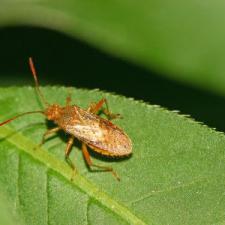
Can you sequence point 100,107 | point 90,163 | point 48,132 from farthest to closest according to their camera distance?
point 48,132, point 100,107, point 90,163

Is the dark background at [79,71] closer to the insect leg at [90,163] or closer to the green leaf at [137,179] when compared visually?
the insect leg at [90,163]

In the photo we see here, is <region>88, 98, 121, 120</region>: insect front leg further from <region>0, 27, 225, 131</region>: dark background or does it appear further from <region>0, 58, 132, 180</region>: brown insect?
<region>0, 27, 225, 131</region>: dark background

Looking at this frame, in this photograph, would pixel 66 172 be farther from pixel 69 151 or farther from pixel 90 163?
pixel 69 151

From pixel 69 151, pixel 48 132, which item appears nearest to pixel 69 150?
pixel 69 151

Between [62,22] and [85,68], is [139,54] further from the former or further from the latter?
[85,68]

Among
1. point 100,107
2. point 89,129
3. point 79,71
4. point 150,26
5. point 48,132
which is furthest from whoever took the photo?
point 79,71

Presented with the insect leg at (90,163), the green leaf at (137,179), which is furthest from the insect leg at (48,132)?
the insect leg at (90,163)

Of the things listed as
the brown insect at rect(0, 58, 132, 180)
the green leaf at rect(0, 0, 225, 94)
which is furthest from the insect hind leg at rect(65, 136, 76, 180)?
the green leaf at rect(0, 0, 225, 94)

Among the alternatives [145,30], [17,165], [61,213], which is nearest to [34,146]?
[17,165]
